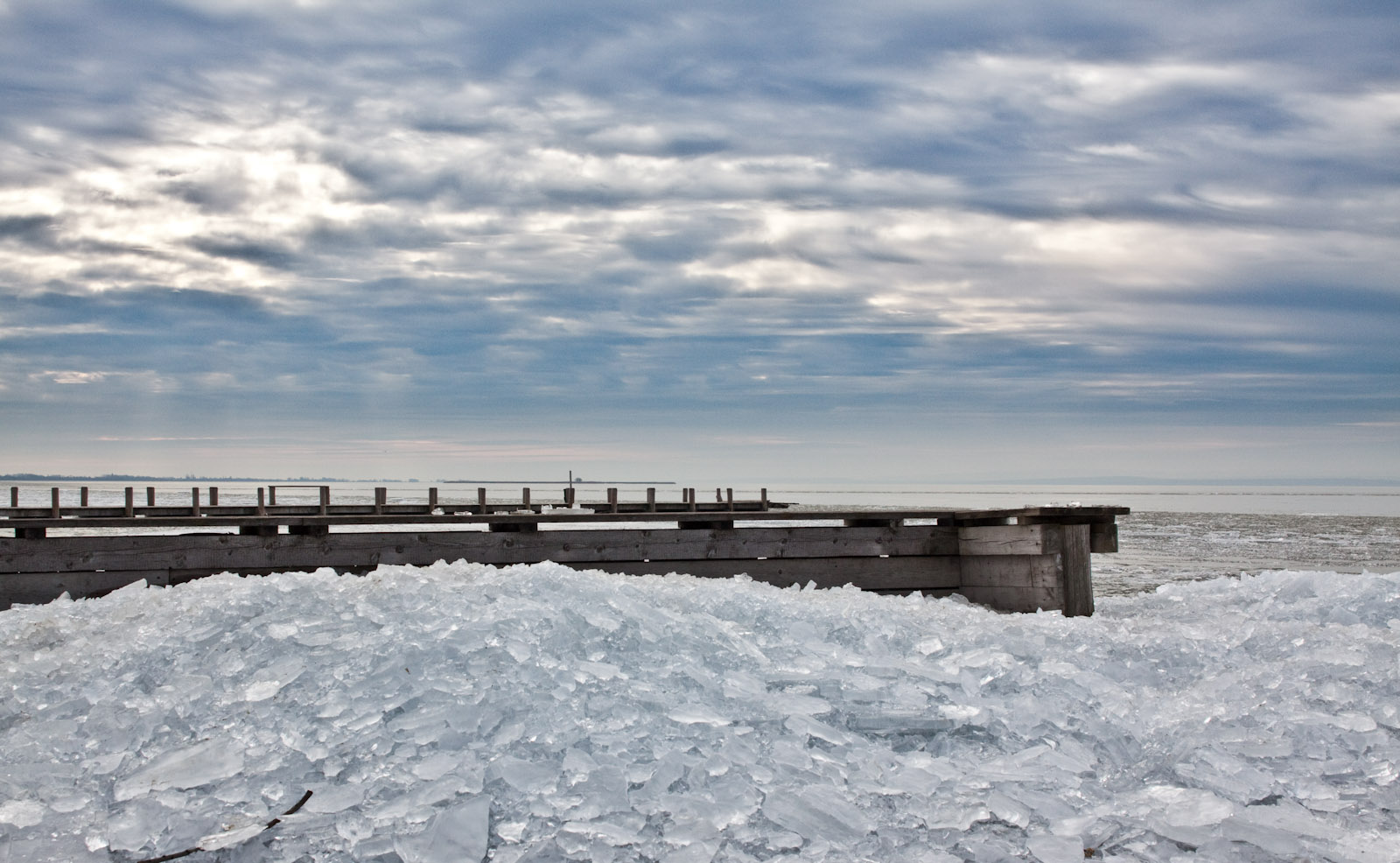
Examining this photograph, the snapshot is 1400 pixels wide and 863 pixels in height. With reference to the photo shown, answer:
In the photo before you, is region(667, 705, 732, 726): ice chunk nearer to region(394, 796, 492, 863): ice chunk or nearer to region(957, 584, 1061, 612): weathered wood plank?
region(394, 796, 492, 863): ice chunk

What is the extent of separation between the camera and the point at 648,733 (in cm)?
386

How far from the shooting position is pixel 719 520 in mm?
8188

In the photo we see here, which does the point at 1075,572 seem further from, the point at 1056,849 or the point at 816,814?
the point at 816,814

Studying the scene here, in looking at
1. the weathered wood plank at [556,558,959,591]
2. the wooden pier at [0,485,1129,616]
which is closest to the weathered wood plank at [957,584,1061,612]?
the wooden pier at [0,485,1129,616]

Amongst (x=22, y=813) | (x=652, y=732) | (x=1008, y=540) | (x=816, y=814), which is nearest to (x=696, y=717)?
(x=652, y=732)

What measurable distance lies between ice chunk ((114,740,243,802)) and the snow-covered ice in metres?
0.01

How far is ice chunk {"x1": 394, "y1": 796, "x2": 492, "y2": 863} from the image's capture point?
3.16 meters

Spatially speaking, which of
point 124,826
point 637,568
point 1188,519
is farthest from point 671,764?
point 1188,519

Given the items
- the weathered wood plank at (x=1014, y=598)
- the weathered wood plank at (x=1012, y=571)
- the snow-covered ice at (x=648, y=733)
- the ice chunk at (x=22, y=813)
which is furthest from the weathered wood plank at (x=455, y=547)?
the ice chunk at (x=22, y=813)

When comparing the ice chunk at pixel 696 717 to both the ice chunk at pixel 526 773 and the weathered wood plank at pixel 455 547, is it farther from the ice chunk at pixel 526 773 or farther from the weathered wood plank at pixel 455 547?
the weathered wood plank at pixel 455 547

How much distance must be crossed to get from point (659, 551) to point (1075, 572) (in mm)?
3378

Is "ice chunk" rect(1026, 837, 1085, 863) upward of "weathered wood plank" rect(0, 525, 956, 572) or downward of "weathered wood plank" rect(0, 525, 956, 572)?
downward

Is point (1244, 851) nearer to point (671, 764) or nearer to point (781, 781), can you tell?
point (781, 781)

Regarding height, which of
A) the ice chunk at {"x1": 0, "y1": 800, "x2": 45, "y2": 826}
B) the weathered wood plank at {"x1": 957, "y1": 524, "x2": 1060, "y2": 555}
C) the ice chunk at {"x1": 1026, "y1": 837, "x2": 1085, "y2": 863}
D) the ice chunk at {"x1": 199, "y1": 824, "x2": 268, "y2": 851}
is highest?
the weathered wood plank at {"x1": 957, "y1": 524, "x2": 1060, "y2": 555}
